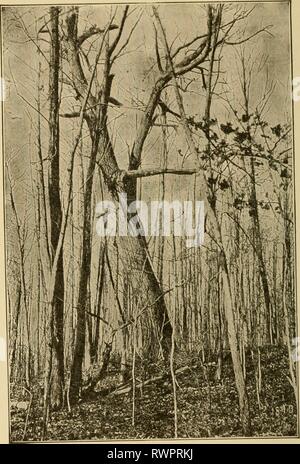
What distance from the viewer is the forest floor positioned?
1622mm

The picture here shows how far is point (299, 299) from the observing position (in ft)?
5.35

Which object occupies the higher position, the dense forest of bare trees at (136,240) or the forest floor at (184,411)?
the dense forest of bare trees at (136,240)

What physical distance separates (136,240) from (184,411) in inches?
15.0

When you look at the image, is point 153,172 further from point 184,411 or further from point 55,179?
point 184,411

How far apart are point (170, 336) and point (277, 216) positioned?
1.13 ft

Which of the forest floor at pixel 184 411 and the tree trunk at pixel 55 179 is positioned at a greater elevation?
Result: the tree trunk at pixel 55 179

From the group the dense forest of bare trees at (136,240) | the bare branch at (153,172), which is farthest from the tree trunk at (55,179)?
the bare branch at (153,172)

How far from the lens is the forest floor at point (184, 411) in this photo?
1622 mm

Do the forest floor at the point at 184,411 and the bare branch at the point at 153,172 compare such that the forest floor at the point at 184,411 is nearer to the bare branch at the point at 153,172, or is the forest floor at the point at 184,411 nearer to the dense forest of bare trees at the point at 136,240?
the dense forest of bare trees at the point at 136,240

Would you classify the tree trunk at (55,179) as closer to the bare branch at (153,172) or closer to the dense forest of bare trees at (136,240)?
the dense forest of bare trees at (136,240)

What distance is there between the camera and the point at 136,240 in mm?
1624

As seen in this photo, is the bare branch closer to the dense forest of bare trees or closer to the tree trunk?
the dense forest of bare trees

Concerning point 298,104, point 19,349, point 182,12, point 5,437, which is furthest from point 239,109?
point 5,437

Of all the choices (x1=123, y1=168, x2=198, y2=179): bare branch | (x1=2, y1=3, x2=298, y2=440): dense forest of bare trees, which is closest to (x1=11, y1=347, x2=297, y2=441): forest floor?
(x1=2, y1=3, x2=298, y2=440): dense forest of bare trees
